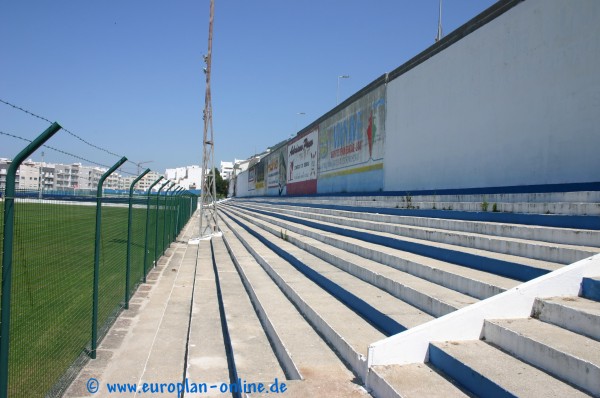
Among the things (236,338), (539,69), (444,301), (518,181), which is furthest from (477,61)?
(236,338)

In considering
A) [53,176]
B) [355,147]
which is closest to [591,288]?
[53,176]

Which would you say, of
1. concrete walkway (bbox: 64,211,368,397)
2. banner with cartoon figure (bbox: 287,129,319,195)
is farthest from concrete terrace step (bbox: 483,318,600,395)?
banner with cartoon figure (bbox: 287,129,319,195)

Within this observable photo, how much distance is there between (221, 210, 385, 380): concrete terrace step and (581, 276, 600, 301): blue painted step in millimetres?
1582

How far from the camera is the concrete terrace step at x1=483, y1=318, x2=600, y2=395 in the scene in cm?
241

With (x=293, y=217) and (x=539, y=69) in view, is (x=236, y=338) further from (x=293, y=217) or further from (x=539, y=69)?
(x=293, y=217)

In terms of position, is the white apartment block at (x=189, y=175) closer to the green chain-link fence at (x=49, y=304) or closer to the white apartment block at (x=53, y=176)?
the green chain-link fence at (x=49, y=304)

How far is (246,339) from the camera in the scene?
14.7ft

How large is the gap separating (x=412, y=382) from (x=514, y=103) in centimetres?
586

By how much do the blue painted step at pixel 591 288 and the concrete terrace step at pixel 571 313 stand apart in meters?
0.06

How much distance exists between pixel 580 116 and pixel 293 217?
8.63m

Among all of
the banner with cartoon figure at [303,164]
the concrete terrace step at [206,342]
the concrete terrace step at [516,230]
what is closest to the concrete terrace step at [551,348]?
the concrete terrace step at [516,230]

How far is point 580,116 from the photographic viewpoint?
19.5 feet

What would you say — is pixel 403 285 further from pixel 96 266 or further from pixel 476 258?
pixel 96 266

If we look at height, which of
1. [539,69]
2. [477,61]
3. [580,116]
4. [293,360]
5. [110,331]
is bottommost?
[110,331]
